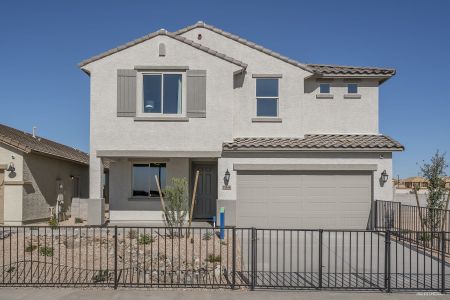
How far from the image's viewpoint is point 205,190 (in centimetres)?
1836

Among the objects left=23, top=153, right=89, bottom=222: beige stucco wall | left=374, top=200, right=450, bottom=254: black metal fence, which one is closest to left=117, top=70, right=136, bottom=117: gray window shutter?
left=23, top=153, right=89, bottom=222: beige stucco wall

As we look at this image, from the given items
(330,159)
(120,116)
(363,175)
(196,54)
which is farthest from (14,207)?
(363,175)

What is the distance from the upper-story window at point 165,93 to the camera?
1645 centimetres

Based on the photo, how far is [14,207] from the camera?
16562 mm

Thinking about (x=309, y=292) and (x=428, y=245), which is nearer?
(x=309, y=292)

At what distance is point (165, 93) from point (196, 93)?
48.1 inches

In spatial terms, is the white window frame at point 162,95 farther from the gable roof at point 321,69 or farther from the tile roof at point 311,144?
the gable roof at point 321,69

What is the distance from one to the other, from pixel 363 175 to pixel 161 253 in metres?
8.63

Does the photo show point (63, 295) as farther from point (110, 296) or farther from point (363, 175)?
point (363, 175)

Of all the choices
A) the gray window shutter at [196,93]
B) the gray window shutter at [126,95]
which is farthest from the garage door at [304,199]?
the gray window shutter at [126,95]

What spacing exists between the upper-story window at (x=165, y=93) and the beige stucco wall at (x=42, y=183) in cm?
545

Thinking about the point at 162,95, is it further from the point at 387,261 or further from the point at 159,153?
the point at 387,261

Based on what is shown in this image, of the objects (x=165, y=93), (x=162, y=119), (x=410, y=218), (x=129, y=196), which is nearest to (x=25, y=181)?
(x=129, y=196)

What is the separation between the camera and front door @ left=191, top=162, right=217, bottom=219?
1820 centimetres
